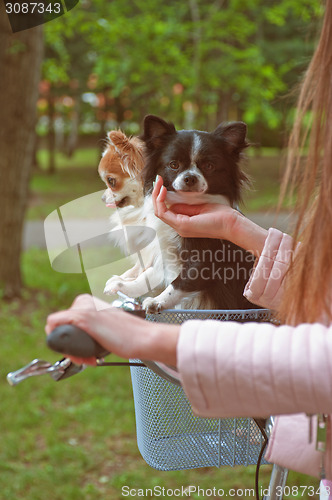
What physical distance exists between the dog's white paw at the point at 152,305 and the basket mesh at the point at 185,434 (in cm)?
22

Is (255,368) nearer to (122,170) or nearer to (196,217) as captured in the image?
(196,217)

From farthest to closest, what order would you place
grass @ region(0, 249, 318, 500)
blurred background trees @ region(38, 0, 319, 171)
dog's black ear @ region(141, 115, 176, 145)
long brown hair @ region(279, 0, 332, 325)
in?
blurred background trees @ region(38, 0, 319, 171) → grass @ region(0, 249, 318, 500) → dog's black ear @ region(141, 115, 176, 145) → long brown hair @ region(279, 0, 332, 325)

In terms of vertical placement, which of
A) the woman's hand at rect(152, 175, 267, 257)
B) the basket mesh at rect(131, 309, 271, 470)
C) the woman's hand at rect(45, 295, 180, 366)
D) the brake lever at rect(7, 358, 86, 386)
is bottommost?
the basket mesh at rect(131, 309, 271, 470)

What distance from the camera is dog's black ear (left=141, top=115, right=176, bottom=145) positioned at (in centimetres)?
156

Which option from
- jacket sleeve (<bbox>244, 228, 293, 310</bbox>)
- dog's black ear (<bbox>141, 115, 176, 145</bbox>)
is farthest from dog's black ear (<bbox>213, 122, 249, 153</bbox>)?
jacket sleeve (<bbox>244, 228, 293, 310</bbox>)

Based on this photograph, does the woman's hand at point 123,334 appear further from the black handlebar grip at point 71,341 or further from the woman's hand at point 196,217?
the woman's hand at point 196,217

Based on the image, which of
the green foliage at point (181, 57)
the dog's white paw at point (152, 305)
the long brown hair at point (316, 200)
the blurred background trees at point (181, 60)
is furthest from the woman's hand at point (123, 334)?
the green foliage at point (181, 57)

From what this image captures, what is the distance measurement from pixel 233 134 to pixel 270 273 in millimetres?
380

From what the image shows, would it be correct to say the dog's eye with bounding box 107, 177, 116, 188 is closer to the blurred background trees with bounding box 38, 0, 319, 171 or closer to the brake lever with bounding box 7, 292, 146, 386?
the brake lever with bounding box 7, 292, 146, 386

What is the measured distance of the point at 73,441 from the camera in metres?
3.79

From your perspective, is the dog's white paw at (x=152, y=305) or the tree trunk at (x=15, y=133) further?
the tree trunk at (x=15, y=133)

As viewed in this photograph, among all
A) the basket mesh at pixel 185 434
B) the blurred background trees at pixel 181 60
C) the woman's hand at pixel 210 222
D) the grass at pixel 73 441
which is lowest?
the grass at pixel 73 441

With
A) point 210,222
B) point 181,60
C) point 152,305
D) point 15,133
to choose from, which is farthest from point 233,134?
point 181,60

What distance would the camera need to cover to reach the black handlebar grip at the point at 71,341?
1.00 meters
